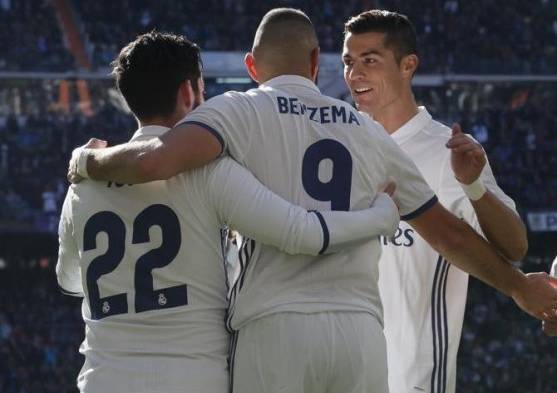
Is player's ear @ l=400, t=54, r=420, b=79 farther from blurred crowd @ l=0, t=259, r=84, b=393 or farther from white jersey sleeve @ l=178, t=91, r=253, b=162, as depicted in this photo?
blurred crowd @ l=0, t=259, r=84, b=393

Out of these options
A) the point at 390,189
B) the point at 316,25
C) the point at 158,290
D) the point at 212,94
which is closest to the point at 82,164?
the point at 158,290

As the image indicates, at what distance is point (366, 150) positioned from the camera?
360 centimetres

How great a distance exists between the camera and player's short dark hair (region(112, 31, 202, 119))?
3.53 metres

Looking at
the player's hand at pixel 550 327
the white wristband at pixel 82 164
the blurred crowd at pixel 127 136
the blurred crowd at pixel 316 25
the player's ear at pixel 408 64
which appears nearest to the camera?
the white wristband at pixel 82 164

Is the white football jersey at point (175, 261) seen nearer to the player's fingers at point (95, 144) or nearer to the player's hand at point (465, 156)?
the player's fingers at point (95, 144)

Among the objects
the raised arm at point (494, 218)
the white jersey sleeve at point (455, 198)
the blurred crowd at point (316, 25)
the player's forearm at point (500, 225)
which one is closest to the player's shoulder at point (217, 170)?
the raised arm at point (494, 218)

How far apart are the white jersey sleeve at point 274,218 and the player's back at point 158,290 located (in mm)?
54

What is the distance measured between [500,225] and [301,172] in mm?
921

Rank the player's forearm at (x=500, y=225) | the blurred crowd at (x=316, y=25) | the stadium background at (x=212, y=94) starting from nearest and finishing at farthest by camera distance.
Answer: the player's forearm at (x=500, y=225)
the stadium background at (x=212, y=94)
the blurred crowd at (x=316, y=25)

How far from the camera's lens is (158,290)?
343 cm

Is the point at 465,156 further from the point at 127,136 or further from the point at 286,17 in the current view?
the point at 127,136

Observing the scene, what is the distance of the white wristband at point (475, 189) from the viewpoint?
4.04 meters

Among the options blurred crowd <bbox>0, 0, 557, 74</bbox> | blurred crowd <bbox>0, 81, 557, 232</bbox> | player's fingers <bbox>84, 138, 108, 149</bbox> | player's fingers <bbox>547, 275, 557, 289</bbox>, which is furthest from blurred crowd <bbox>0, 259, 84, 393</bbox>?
player's fingers <bbox>84, 138, 108, 149</bbox>

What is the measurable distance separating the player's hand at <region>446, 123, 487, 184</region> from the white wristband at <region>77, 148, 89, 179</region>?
1.15m
